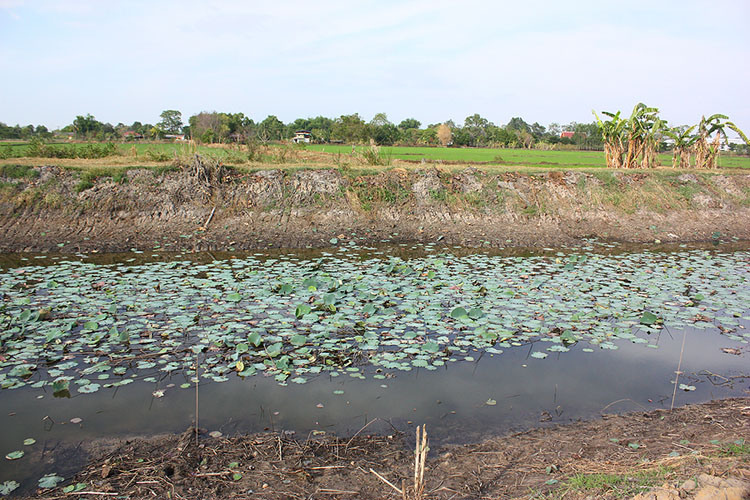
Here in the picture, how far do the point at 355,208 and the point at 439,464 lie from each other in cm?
993

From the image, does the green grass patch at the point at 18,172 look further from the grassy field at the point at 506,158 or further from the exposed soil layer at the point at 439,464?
the exposed soil layer at the point at 439,464

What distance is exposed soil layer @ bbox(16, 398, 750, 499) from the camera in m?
3.07

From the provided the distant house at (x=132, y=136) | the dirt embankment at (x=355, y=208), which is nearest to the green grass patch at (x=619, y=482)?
the dirt embankment at (x=355, y=208)

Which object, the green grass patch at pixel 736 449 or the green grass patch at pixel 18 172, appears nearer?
the green grass patch at pixel 736 449

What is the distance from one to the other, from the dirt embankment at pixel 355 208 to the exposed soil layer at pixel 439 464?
7.76 meters

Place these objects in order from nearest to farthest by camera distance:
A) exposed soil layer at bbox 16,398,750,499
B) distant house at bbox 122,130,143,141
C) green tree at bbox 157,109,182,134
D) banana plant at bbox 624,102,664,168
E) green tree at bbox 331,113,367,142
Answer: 1. exposed soil layer at bbox 16,398,750,499
2. banana plant at bbox 624,102,664,168
3. distant house at bbox 122,130,143,141
4. green tree at bbox 331,113,367,142
5. green tree at bbox 157,109,182,134

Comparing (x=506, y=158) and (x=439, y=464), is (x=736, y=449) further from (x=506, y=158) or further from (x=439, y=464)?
(x=506, y=158)

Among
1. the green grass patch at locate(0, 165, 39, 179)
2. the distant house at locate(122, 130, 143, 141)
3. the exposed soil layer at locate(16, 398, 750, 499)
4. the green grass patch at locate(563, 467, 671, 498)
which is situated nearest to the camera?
the green grass patch at locate(563, 467, 671, 498)

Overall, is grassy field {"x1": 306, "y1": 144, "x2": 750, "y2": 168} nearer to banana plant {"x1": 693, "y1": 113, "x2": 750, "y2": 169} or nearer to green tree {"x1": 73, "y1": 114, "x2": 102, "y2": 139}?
banana plant {"x1": 693, "y1": 113, "x2": 750, "y2": 169}

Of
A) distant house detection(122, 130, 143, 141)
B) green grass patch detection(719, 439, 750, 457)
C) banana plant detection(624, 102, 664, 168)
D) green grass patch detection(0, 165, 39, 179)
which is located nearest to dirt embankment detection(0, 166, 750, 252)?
green grass patch detection(0, 165, 39, 179)

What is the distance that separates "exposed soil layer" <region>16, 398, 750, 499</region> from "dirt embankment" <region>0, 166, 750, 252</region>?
25.5 feet

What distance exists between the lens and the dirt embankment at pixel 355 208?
1125 centimetres

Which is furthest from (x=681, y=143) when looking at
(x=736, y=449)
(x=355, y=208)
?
(x=736, y=449)

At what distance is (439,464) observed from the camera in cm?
348
